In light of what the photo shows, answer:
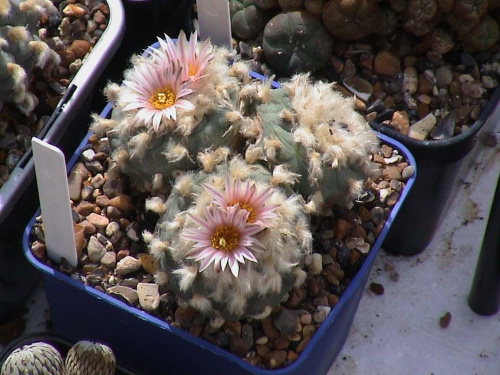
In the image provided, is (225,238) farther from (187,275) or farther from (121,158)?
(121,158)

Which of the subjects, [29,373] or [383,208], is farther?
[383,208]

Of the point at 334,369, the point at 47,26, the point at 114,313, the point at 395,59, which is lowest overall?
the point at 334,369

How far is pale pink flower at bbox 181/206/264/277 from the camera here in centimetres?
127

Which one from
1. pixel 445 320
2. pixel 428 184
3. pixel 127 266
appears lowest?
pixel 445 320

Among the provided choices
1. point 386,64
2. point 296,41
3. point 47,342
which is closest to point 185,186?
point 47,342

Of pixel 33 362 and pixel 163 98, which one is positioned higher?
pixel 163 98

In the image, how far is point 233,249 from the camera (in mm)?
1286

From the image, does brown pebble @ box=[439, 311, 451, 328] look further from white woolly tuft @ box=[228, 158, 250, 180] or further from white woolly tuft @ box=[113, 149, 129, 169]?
white woolly tuft @ box=[113, 149, 129, 169]

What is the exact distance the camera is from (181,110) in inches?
56.0

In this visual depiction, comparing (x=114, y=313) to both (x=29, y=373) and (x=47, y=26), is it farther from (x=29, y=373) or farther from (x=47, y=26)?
(x=47, y=26)

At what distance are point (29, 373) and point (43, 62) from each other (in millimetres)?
672

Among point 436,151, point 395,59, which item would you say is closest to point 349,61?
point 395,59

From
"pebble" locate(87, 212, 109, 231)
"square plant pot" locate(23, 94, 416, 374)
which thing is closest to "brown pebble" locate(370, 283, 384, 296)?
"square plant pot" locate(23, 94, 416, 374)

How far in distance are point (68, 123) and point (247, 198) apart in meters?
0.56
